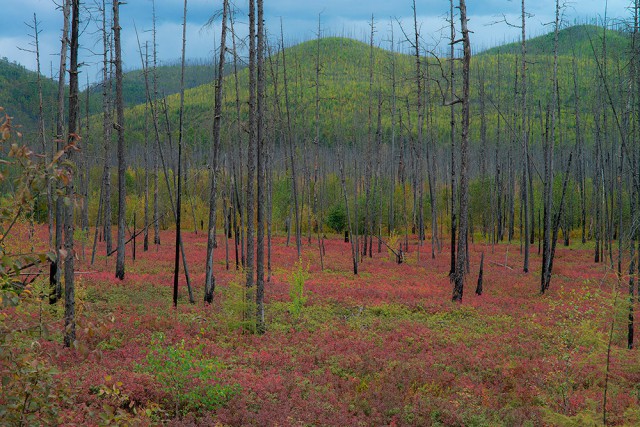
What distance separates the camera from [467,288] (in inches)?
837

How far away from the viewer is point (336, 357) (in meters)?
11.6

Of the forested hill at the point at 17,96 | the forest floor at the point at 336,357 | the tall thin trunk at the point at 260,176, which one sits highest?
the forested hill at the point at 17,96

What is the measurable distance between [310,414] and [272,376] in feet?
6.18

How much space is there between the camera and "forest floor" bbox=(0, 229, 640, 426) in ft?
21.2

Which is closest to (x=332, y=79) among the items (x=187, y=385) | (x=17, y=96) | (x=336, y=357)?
(x=17, y=96)

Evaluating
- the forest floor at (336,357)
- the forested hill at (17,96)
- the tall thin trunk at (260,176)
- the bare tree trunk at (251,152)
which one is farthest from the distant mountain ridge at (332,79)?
the tall thin trunk at (260,176)

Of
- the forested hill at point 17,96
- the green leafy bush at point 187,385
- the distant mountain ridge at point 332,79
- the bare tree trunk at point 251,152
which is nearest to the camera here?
the green leafy bush at point 187,385

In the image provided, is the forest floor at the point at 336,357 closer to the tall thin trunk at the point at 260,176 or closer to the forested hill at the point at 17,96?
the tall thin trunk at the point at 260,176

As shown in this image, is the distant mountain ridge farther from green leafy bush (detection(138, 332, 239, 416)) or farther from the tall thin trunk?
green leafy bush (detection(138, 332, 239, 416))

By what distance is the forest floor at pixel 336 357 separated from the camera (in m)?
6.46

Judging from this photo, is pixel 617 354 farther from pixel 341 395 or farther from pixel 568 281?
pixel 568 281

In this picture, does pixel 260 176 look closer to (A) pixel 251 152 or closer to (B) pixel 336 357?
(A) pixel 251 152

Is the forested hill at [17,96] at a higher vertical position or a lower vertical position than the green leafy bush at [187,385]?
higher

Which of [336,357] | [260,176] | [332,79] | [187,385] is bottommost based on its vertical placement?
[336,357]
